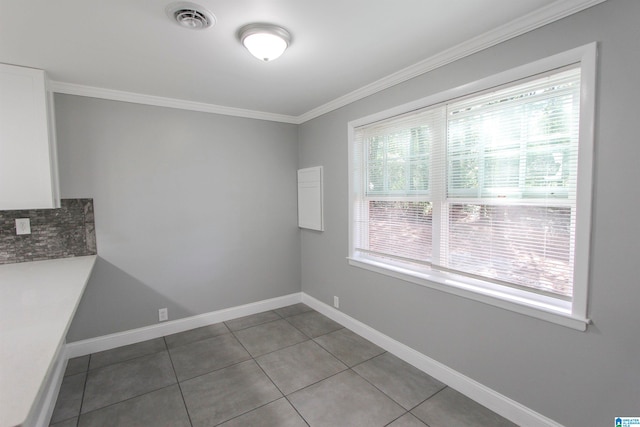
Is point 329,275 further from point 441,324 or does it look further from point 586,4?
point 586,4

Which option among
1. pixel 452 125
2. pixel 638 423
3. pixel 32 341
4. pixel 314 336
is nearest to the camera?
pixel 32 341

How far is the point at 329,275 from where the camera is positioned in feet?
11.4

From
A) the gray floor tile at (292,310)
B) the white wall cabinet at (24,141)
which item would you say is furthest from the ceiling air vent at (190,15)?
the gray floor tile at (292,310)

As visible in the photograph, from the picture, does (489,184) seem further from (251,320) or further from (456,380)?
(251,320)

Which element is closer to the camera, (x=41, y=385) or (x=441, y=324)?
(x=41, y=385)

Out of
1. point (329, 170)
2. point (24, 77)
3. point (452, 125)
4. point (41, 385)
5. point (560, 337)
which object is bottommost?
point (560, 337)

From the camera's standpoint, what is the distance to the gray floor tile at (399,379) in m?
2.14

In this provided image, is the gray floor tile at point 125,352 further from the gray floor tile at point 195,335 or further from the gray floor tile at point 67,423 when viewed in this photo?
the gray floor tile at point 67,423

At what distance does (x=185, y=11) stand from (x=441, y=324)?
2.66 meters

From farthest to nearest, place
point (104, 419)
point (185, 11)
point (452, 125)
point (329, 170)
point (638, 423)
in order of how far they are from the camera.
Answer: point (329, 170)
point (452, 125)
point (104, 419)
point (185, 11)
point (638, 423)

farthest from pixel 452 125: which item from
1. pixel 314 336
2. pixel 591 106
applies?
pixel 314 336

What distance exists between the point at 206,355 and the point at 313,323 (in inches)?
46.0

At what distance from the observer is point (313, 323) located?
337 centimetres

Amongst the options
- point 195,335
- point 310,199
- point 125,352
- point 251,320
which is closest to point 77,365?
point 125,352
